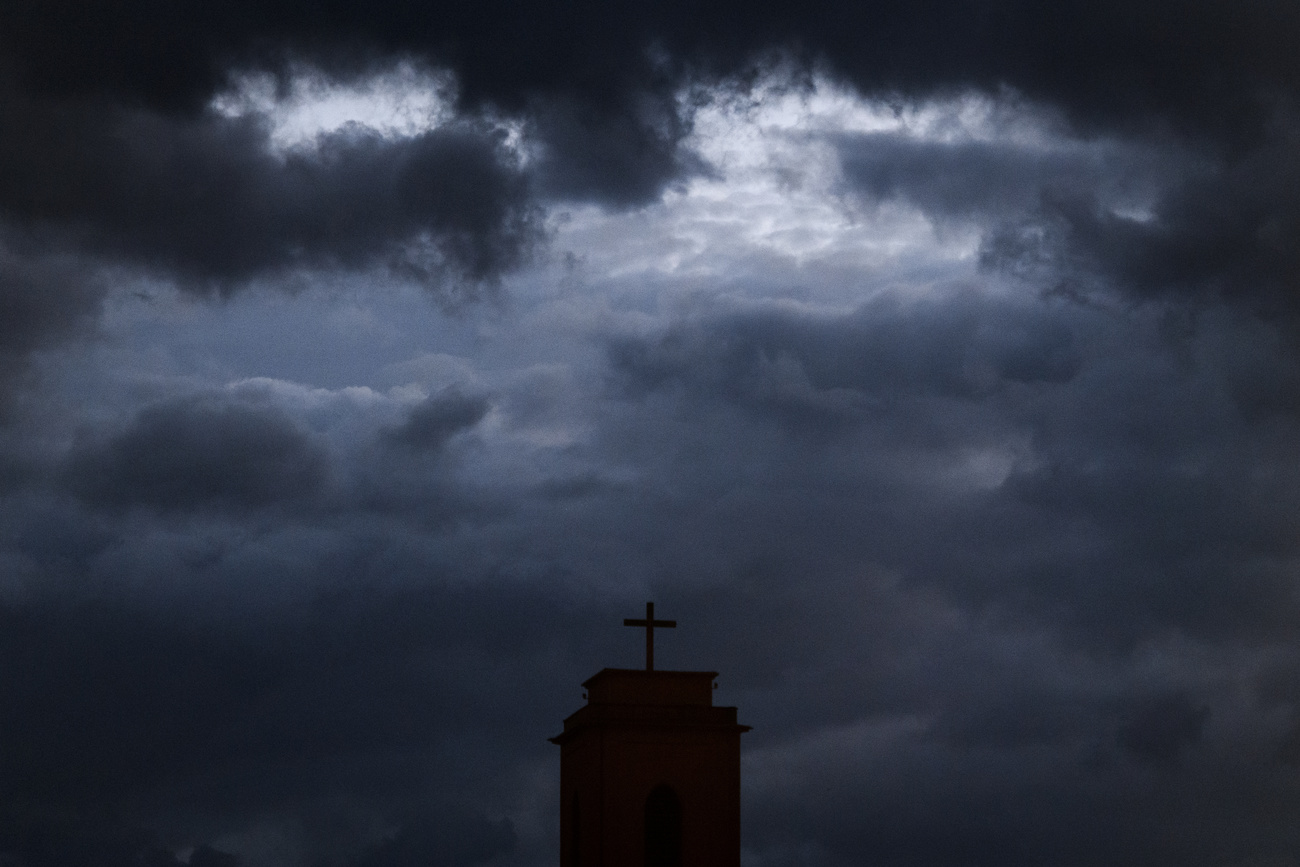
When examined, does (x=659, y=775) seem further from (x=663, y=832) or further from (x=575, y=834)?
(x=575, y=834)

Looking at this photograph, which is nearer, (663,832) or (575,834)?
(663,832)

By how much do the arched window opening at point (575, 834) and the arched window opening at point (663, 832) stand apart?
3176 millimetres

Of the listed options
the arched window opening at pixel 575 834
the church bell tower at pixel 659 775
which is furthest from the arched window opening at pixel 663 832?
the arched window opening at pixel 575 834

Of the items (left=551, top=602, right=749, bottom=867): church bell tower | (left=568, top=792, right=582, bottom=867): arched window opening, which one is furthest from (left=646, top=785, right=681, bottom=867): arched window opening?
(left=568, top=792, right=582, bottom=867): arched window opening

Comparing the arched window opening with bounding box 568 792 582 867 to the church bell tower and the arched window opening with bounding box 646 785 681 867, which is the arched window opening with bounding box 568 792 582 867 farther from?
the arched window opening with bounding box 646 785 681 867

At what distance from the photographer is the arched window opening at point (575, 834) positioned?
70044 mm

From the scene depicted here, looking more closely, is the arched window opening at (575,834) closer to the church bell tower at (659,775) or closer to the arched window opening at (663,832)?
the church bell tower at (659,775)

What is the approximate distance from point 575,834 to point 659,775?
5.10 meters

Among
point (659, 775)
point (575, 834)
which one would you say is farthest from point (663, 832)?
point (575, 834)

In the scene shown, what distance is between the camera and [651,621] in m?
71.6

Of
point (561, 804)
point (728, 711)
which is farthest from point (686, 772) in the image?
point (561, 804)

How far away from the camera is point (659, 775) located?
68562 millimetres

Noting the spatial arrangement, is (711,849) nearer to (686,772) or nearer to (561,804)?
(686,772)

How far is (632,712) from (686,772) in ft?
10.3
